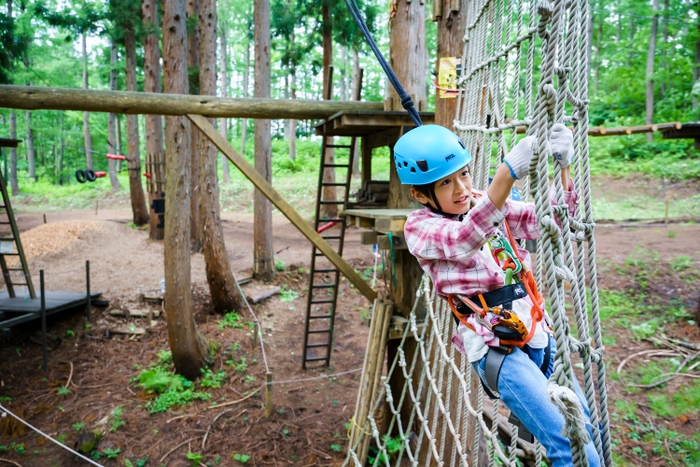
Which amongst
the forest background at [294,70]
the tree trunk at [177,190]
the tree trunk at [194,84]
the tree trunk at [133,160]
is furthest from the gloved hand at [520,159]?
the tree trunk at [133,160]

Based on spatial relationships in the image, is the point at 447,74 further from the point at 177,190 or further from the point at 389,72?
the point at 177,190

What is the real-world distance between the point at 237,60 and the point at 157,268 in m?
18.7

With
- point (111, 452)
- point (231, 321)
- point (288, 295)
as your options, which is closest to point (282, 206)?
point (111, 452)

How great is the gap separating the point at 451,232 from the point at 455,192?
0.15 meters

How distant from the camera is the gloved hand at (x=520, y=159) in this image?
947 mm

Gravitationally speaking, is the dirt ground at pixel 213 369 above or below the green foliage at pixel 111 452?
above

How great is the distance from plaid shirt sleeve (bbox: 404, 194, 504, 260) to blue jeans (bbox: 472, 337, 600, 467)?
1.04 ft

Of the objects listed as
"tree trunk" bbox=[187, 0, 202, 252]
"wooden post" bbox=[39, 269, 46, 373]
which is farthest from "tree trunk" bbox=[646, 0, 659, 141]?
"wooden post" bbox=[39, 269, 46, 373]

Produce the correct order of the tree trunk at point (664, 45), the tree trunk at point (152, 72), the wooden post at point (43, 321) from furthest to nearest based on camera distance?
the tree trunk at point (664, 45) < the tree trunk at point (152, 72) < the wooden post at point (43, 321)

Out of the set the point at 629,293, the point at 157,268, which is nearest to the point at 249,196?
the point at 157,268

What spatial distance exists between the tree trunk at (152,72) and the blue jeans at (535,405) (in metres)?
7.57

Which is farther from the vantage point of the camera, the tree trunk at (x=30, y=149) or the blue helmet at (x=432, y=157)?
the tree trunk at (x=30, y=149)

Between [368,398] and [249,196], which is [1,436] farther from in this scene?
[249,196]

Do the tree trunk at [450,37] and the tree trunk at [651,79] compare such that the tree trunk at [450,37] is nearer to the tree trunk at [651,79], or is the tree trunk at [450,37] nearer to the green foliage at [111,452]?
the green foliage at [111,452]
